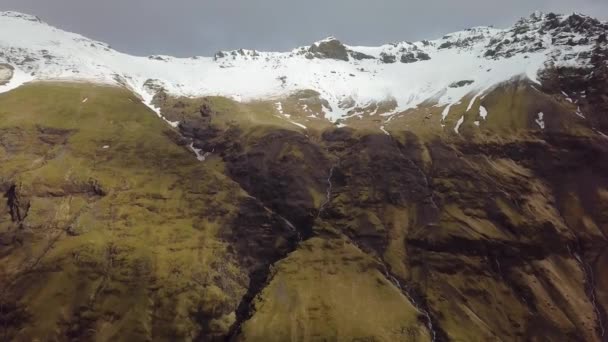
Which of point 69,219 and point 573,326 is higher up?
point 69,219

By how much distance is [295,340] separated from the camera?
538 ft

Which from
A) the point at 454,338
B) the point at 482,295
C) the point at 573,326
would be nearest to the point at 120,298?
the point at 454,338

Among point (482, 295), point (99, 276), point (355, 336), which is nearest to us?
point (355, 336)

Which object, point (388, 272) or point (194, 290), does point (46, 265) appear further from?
point (388, 272)

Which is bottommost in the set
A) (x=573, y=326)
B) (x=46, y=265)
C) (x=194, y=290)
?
(x=573, y=326)

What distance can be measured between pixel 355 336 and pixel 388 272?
142ft

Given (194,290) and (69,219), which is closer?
(194,290)

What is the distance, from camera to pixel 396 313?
17488 cm

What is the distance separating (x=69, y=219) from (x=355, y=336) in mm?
122402

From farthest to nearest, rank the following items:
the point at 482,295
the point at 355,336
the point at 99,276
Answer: the point at 482,295 < the point at 99,276 < the point at 355,336

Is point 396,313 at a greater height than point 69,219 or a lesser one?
lesser

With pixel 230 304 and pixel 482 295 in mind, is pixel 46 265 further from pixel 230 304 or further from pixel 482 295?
pixel 482 295

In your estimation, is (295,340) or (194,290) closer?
(295,340)

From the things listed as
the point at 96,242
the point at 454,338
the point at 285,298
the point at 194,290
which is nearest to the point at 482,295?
the point at 454,338
